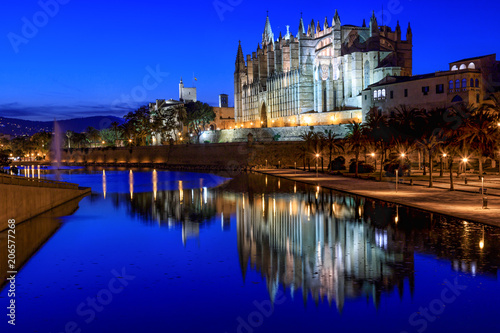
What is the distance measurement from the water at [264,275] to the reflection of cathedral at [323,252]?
0.04 meters

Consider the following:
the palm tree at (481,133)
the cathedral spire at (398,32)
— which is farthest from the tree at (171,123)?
the palm tree at (481,133)

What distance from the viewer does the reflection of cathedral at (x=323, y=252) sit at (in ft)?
37.6

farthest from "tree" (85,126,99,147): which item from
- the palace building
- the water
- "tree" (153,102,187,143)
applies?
the water

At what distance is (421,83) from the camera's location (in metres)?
66.9

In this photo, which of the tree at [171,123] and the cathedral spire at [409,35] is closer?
the cathedral spire at [409,35]

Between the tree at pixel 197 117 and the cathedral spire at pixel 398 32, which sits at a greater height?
the cathedral spire at pixel 398 32

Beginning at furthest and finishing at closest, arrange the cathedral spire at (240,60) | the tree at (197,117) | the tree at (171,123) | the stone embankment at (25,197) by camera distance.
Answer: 1. the cathedral spire at (240,60)
2. the tree at (197,117)
3. the tree at (171,123)
4. the stone embankment at (25,197)

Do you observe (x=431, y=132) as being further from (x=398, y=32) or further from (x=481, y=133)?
(x=398, y=32)

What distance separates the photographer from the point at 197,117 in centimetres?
11800

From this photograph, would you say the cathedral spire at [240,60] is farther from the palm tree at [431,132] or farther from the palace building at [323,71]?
the palm tree at [431,132]

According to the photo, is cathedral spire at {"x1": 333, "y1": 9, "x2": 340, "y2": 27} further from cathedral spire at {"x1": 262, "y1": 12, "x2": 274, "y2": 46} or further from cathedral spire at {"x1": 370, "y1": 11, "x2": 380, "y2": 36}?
cathedral spire at {"x1": 262, "y1": 12, "x2": 274, "y2": 46}

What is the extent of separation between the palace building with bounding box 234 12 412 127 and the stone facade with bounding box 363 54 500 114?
7322 mm

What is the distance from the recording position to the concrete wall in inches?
754

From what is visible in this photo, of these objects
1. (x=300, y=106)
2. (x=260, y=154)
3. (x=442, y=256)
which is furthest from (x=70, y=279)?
(x=300, y=106)
